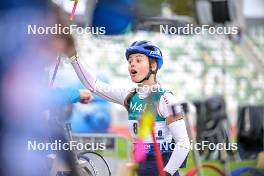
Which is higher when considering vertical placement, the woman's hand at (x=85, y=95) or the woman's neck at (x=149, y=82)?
the woman's neck at (x=149, y=82)

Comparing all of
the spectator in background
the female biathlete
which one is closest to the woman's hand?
the female biathlete

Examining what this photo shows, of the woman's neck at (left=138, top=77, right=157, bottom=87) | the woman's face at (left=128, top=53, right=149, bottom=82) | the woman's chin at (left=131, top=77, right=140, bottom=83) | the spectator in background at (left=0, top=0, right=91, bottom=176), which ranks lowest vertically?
the spectator in background at (left=0, top=0, right=91, bottom=176)

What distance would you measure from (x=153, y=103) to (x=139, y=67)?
132 mm

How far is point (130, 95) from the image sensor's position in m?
2.52

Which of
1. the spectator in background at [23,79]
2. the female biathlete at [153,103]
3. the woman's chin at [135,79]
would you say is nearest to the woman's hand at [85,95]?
the female biathlete at [153,103]

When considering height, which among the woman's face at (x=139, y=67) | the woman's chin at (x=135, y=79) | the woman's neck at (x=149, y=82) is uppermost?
the woman's face at (x=139, y=67)

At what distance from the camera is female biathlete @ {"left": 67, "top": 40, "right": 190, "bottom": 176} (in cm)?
244

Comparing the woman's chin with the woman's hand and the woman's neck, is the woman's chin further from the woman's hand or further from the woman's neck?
the woman's hand

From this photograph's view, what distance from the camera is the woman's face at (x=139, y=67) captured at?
8.14ft

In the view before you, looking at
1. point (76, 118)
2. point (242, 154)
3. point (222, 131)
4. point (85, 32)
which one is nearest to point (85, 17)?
point (85, 32)

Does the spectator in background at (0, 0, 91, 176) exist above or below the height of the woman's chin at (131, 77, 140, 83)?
below

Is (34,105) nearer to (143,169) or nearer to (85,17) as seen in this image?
(143,169)

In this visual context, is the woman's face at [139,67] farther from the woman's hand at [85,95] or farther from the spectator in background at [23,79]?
the spectator in background at [23,79]

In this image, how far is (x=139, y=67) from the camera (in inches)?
97.7
